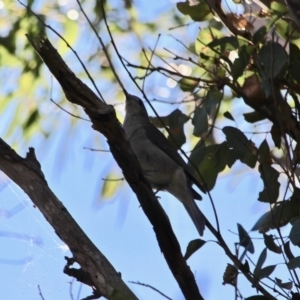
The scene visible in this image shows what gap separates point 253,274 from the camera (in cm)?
258

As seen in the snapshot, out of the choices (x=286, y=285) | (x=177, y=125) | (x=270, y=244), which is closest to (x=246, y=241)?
(x=270, y=244)

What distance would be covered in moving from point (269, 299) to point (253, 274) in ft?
0.37

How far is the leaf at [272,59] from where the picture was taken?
2.71 meters

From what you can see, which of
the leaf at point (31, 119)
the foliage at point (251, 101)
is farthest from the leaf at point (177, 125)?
the leaf at point (31, 119)

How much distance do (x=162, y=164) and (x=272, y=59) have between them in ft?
3.99

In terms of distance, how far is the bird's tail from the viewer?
319 centimetres

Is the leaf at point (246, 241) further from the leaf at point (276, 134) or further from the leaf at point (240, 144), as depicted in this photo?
the leaf at point (276, 134)

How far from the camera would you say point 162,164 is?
12.3 feet

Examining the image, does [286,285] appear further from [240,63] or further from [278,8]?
[278,8]

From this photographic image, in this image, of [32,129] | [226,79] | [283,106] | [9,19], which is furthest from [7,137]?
[283,106]

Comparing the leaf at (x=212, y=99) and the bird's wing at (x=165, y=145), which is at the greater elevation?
the bird's wing at (x=165, y=145)

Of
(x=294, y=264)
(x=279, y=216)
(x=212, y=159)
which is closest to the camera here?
(x=294, y=264)

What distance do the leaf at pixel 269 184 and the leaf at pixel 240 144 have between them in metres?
0.07

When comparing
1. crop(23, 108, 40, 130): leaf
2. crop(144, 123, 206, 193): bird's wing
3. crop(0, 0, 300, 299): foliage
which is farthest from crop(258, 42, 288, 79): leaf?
crop(23, 108, 40, 130): leaf
